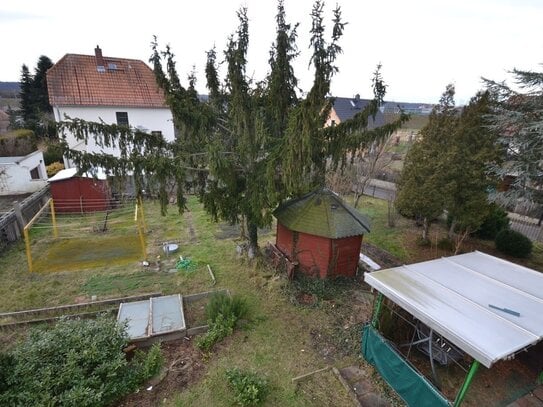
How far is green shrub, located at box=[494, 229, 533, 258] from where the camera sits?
12375 mm

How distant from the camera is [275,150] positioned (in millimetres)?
8109

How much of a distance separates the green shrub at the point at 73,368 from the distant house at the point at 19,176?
16.1 meters

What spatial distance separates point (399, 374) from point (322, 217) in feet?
16.6

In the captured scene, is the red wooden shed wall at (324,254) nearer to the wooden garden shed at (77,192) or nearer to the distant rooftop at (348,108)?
the wooden garden shed at (77,192)

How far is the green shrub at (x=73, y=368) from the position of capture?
A: 194 inches

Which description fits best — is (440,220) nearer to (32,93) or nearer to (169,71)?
(169,71)

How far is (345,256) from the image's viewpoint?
978 cm

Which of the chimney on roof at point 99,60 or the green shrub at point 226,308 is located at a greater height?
the chimney on roof at point 99,60

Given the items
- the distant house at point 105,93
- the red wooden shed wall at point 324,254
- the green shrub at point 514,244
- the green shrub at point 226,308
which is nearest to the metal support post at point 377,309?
the red wooden shed wall at point 324,254

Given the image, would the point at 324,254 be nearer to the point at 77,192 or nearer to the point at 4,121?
the point at 77,192

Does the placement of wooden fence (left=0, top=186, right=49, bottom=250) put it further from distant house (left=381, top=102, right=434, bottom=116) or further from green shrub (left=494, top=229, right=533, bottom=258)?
green shrub (left=494, top=229, right=533, bottom=258)

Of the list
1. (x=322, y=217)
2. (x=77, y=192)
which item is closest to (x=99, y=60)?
(x=77, y=192)

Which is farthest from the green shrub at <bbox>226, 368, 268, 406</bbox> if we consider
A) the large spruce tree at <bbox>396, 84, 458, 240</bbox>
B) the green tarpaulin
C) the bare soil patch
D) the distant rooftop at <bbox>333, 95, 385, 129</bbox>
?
the distant rooftop at <bbox>333, 95, 385, 129</bbox>

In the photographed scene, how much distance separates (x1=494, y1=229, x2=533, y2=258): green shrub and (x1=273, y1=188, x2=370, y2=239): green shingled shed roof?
772 cm
